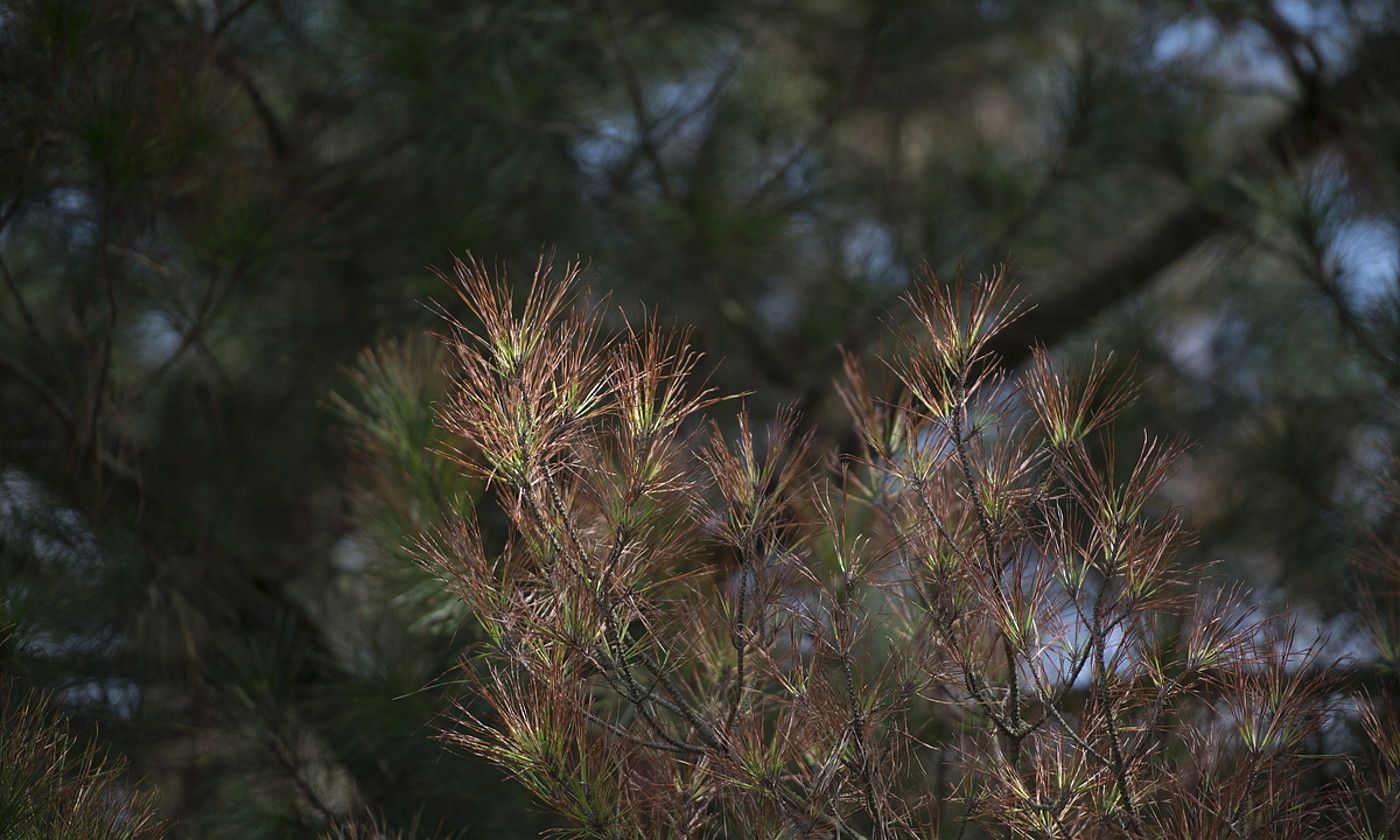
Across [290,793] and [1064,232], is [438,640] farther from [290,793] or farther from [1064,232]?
[1064,232]

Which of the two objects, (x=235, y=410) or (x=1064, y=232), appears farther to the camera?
(x=1064, y=232)

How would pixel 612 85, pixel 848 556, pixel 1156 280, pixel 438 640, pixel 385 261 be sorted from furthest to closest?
pixel 1156 280
pixel 612 85
pixel 385 261
pixel 438 640
pixel 848 556

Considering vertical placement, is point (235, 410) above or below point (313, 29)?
below

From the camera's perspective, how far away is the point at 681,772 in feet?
3.16

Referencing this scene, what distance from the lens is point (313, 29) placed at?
2.14 meters

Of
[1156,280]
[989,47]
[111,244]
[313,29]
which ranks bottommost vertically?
[111,244]

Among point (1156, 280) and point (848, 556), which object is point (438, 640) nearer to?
point (848, 556)

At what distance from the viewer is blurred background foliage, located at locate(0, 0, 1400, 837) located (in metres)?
1.44

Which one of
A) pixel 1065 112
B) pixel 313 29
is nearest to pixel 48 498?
pixel 313 29

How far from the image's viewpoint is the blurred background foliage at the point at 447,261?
144 centimetres

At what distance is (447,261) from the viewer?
6.21 ft

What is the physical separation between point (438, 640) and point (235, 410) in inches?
29.4

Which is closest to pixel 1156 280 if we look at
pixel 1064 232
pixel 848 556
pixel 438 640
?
pixel 1064 232

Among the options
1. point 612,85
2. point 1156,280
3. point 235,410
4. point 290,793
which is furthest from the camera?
point 1156,280
